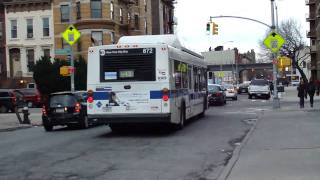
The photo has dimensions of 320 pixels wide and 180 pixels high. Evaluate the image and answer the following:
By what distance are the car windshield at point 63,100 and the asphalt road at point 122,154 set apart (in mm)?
2359

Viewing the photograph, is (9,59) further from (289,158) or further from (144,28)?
(289,158)

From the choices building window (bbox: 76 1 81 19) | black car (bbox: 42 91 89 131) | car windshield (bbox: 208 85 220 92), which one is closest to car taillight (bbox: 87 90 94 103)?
black car (bbox: 42 91 89 131)

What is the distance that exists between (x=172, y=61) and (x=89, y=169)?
308 inches

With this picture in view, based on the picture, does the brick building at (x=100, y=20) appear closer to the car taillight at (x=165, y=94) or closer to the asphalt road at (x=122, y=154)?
the asphalt road at (x=122, y=154)

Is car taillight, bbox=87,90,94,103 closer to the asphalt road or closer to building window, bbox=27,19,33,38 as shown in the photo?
the asphalt road

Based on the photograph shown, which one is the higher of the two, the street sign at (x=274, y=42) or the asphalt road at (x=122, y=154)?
the street sign at (x=274, y=42)

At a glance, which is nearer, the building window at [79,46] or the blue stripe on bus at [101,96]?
the blue stripe on bus at [101,96]

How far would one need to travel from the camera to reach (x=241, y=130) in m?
20.1

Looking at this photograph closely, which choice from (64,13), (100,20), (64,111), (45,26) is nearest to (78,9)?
(100,20)

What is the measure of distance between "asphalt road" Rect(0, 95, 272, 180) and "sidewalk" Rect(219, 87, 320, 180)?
0.46 meters

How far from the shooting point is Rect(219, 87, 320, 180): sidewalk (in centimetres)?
1023

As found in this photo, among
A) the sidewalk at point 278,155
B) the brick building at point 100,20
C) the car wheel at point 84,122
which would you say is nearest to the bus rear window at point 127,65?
the sidewalk at point 278,155

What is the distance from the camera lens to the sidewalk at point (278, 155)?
10.2m

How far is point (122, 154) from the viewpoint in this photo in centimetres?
1387
